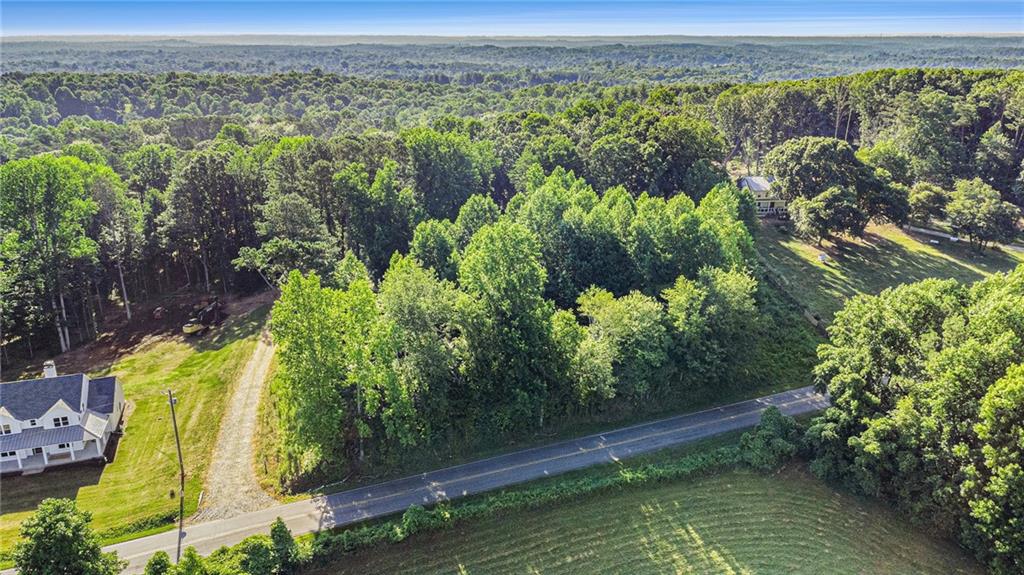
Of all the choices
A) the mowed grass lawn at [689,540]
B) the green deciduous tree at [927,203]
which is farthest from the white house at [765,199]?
the mowed grass lawn at [689,540]

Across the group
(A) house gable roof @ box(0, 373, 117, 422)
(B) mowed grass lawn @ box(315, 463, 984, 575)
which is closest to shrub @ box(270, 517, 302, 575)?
(B) mowed grass lawn @ box(315, 463, 984, 575)

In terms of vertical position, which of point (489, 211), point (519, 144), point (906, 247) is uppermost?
point (519, 144)

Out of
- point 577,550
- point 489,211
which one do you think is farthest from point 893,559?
point 489,211

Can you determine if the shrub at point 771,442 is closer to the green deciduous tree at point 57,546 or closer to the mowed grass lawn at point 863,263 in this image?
the mowed grass lawn at point 863,263

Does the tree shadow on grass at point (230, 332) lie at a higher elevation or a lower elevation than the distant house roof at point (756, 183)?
lower

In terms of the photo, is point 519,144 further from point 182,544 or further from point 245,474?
point 182,544
